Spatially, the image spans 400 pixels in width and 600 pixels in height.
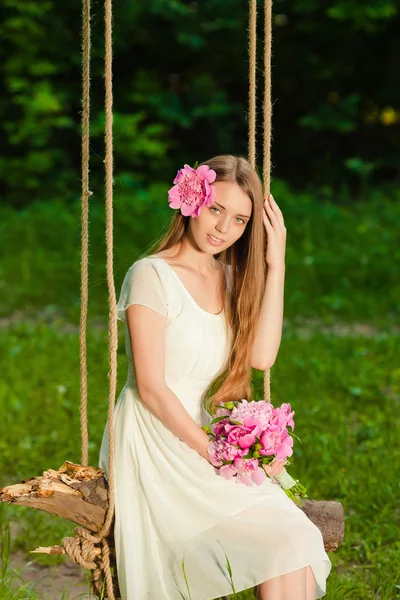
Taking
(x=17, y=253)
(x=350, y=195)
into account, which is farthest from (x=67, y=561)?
(x=350, y=195)

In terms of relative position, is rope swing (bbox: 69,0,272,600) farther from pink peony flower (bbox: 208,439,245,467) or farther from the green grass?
the green grass

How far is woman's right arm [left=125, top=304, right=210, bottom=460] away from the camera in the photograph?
2.49 m

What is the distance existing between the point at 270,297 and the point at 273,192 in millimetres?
7534

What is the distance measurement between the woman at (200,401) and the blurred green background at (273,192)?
0.60m

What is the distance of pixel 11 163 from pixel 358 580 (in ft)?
30.2

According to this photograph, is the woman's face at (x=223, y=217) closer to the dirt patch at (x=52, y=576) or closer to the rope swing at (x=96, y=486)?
the rope swing at (x=96, y=486)

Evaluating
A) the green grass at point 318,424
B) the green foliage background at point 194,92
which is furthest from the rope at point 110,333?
the green foliage background at point 194,92

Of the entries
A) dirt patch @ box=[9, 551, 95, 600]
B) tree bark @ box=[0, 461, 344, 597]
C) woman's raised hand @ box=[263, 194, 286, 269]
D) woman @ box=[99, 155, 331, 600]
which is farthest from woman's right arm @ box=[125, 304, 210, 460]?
dirt patch @ box=[9, 551, 95, 600]

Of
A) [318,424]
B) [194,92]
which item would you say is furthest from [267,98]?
[194,92]

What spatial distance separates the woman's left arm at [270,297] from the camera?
8.93 ft

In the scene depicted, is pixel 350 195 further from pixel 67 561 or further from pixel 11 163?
pixel 67 561

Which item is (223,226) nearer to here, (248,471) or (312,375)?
(248,471)

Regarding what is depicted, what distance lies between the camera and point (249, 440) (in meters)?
2.45

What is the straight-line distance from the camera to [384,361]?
5898 mm
